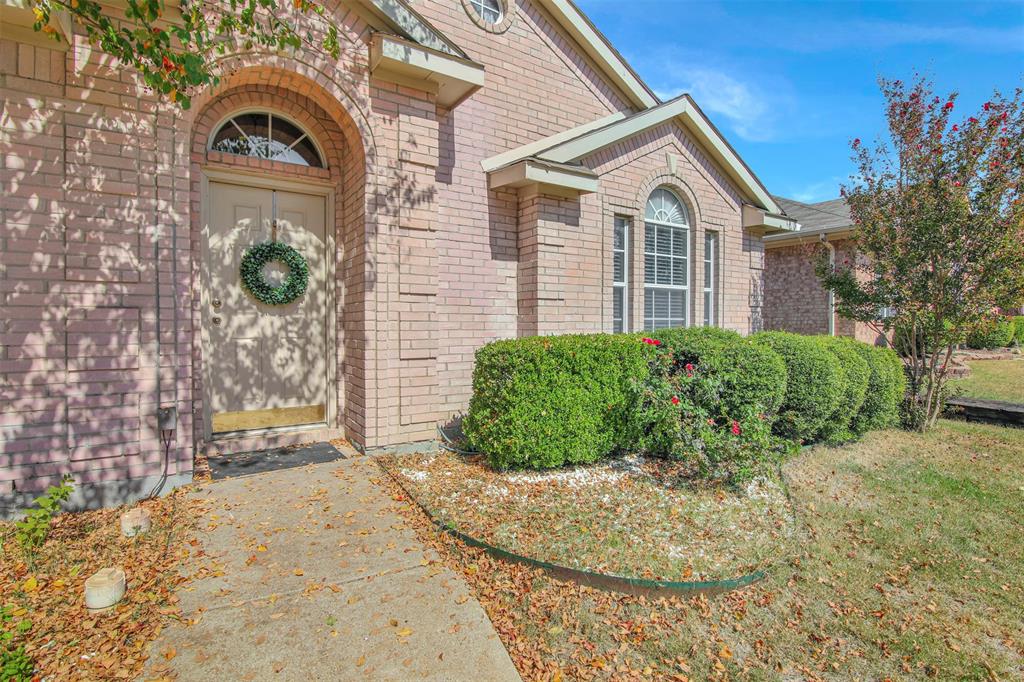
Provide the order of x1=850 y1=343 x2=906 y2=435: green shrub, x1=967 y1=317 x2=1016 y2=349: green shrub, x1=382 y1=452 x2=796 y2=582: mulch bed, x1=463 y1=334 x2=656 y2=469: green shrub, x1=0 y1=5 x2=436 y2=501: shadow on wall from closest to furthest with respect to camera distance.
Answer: x1=382 y1=452 x2=796 y2=582: mulch bed, x1=0 y1=5 x2=436 y2=501: shadow on wall, x1=463 y1=334 x2=656 y2=469: green shrub, x1=850 y1=343 x2=906 y2=435: green shrub, x1=967 y1=317 x2=1016 y2=349: green shrub

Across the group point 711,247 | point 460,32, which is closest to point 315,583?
point 460,32

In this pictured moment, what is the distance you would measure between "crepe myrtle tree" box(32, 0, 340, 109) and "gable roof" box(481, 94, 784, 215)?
8.85 feet

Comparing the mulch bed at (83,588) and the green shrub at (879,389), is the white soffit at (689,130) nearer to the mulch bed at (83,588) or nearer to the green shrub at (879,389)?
the green shrub at (879,389)

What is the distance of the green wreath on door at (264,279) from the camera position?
5125mm

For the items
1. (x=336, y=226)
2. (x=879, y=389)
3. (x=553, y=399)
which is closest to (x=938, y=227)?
(x=879, y=389)

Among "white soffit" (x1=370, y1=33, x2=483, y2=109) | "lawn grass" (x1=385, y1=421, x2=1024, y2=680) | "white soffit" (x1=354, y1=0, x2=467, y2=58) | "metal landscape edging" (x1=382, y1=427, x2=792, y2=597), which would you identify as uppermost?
"white soffit" (x1=354, y1=0, x2=467, y2=58)

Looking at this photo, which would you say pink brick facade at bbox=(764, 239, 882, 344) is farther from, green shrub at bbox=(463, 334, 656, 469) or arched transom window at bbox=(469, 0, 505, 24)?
green shrub at bbox=(463, 334, 656, 469)

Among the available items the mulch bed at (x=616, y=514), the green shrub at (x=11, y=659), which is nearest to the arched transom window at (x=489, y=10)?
the mulch bed at (x=616, y=514)

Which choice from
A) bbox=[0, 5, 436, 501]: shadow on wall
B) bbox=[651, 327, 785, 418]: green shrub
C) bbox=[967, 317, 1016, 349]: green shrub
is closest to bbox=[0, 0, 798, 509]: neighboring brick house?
bbox=[0, 5, 436, 501]: shadow on wall

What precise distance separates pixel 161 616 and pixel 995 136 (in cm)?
977

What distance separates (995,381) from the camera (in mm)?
10984

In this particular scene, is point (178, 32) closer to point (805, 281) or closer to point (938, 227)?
point (938, 227)

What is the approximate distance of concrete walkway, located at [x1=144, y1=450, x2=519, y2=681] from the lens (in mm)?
2371

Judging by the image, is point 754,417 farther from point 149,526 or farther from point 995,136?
point 995,136
